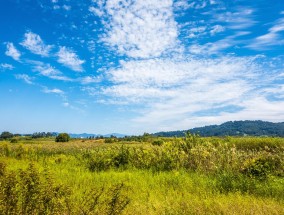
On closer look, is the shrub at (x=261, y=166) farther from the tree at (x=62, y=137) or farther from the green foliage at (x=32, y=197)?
the tree at (x=62, y=137)

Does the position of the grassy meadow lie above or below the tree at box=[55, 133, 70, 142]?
below

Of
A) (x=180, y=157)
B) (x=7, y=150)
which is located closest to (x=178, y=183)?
(x=180, y=157)

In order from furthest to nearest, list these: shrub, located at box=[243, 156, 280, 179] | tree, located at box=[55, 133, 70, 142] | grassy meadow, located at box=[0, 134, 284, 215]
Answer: tree, located at box=[55, 133, 70, 142]
shrub, located at box=[243, 156, 280, 179]
grassy meadow, located at box=[0, 134, 284, 215]

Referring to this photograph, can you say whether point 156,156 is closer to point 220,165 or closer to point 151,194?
point 220,165

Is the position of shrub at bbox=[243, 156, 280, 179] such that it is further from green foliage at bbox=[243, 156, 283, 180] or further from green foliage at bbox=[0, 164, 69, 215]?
green foliage at bbox=[0, 164, 69, 215]

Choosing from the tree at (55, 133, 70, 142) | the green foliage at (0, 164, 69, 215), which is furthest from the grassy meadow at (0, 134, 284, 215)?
the tree at (55, 133, 70, 142)

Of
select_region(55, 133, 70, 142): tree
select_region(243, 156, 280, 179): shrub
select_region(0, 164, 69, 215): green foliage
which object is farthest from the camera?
select_region(55, 133, 70, 142): tree

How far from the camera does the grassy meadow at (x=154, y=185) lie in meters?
4.73

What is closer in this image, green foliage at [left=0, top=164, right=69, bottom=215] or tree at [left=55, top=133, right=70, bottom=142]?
green foliage at [left=0, top=164, right=69, bottom=215]

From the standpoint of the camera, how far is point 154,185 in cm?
945

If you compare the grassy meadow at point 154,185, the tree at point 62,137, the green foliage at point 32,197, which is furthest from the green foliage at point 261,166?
the tree at point 62,137

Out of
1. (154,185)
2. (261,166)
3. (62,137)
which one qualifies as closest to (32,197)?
(154,185)

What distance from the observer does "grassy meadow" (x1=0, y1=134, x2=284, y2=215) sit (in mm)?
4734

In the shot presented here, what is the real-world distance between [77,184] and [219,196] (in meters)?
4.37
